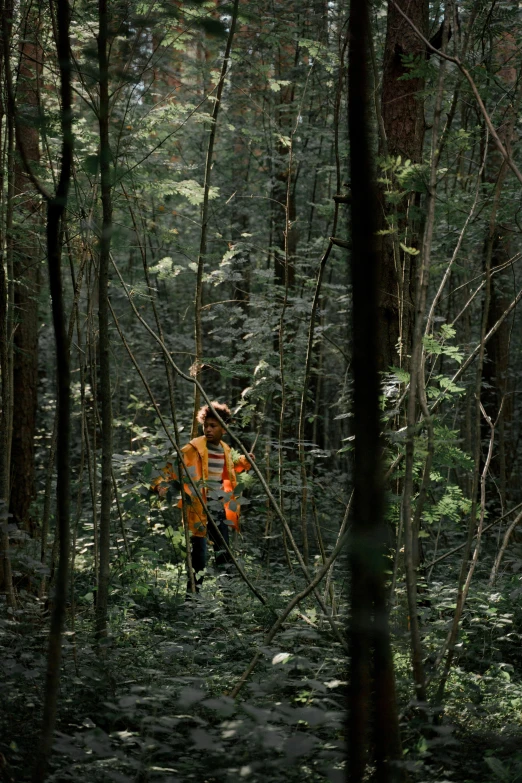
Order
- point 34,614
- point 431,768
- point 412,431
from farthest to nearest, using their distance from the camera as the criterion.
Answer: point 34,614
point 412,431
point 431,768

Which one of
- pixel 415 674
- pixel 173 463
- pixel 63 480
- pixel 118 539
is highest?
pixel 63 480

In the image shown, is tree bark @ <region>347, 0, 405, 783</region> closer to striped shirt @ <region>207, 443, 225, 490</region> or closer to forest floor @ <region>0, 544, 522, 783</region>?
forest floor @ <region>0, 544, 522, 783</region>

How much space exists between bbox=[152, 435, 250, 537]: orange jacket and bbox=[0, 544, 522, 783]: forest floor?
23.3 inches

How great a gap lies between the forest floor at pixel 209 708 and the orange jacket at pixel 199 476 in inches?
23.3

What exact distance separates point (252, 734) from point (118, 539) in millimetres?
4555

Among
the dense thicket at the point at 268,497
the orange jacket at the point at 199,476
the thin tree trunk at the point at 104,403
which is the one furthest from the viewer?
the orange jacket at the point at 199,476

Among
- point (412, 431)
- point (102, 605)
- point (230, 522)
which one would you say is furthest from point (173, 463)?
point (412, 431)

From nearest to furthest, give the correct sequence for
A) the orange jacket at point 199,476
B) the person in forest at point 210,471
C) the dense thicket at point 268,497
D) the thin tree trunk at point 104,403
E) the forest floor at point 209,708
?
the dense thicket at point 268,497
the forest floor at point 209,708
the thin tree trunk at point 104,403
the orange jacket at point 199,476
the person in forest at point 210,471

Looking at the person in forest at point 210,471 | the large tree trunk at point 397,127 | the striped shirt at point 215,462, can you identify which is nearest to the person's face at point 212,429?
the person in forest at point 210,471

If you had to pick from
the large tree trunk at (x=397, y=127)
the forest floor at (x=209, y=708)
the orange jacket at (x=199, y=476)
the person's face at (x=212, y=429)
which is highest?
the large tree trunk at (x=397, y=127)

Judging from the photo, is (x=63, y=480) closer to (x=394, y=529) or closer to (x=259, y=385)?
(x=394, y=529)

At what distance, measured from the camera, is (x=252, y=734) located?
79.6 inches

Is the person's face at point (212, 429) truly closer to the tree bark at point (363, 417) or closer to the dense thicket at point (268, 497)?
the dense thicket at point (268, 497)

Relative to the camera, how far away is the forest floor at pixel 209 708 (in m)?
2.17
